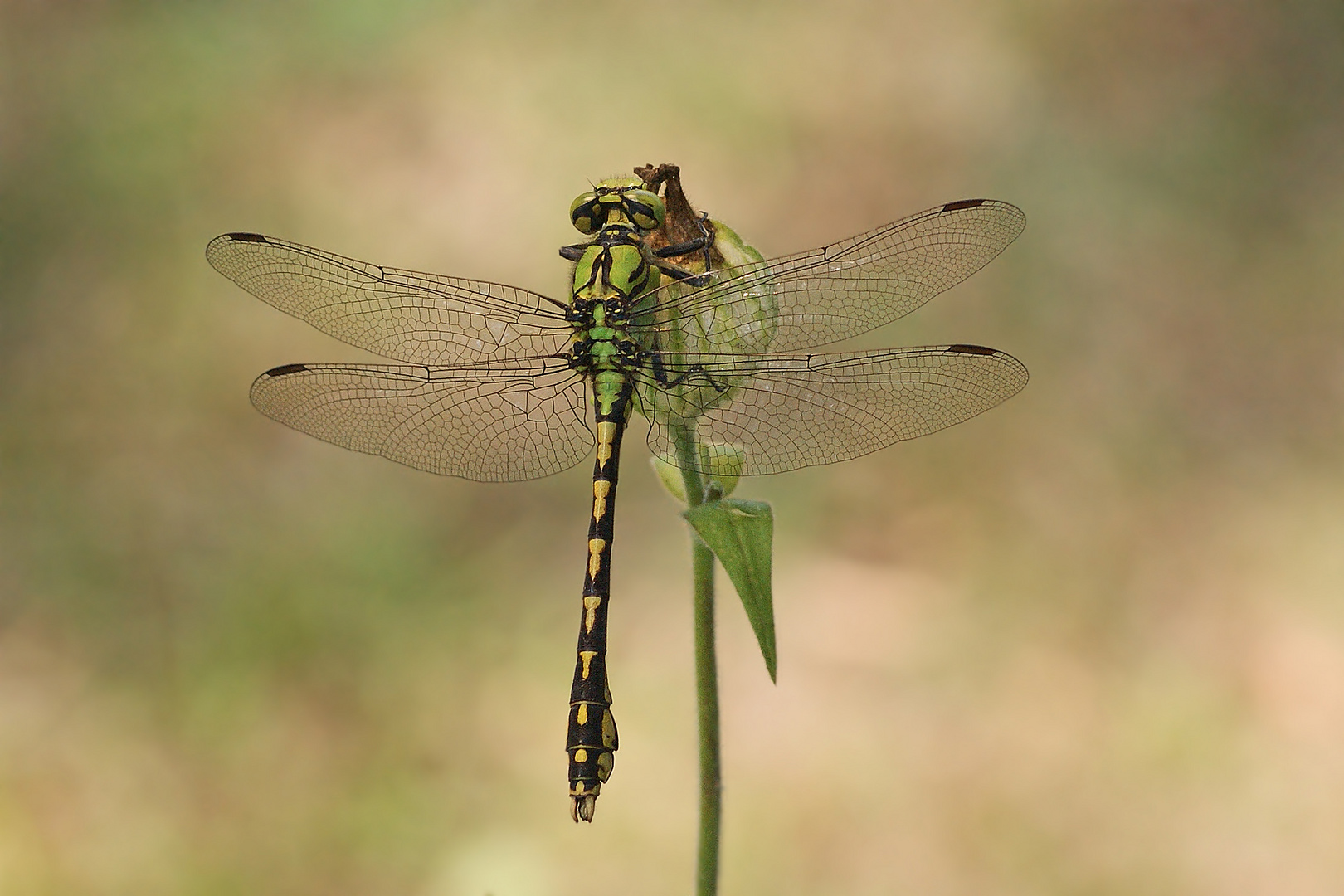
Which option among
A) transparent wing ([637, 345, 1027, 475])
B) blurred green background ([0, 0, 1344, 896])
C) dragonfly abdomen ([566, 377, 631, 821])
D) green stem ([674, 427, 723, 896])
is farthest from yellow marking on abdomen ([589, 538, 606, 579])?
blurred green background ([0, 0, 1344, 896])

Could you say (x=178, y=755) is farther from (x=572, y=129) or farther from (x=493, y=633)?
(x=572, y=129)

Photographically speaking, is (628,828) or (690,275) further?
(628,828)

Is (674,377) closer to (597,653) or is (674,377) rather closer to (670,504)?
(597,653)

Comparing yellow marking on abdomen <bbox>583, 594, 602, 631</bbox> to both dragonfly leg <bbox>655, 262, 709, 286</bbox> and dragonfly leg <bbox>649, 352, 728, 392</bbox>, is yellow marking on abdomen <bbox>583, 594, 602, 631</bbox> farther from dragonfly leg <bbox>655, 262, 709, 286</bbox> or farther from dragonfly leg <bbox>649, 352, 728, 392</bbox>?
dragonfly leg <bbox>655, 262, 709, 286</bbox>

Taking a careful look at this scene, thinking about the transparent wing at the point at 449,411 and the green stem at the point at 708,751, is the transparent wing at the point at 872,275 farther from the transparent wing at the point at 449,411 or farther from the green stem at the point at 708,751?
the green stem at the point at 708,751

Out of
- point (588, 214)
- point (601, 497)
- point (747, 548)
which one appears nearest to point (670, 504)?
point (601, 497)

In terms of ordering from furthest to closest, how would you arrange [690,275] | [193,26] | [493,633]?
[193,26], [493,633], [690,275]

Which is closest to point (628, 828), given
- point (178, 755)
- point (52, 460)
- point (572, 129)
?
point (178, 755)
